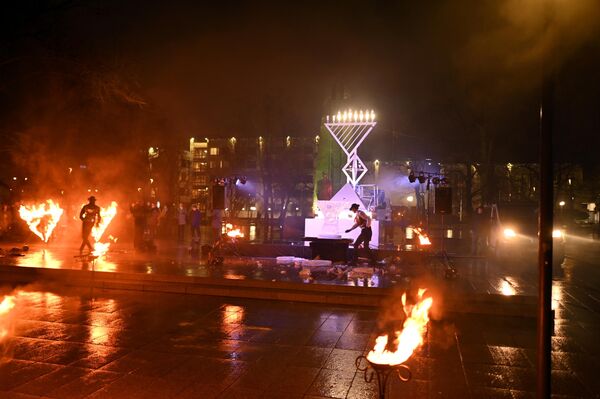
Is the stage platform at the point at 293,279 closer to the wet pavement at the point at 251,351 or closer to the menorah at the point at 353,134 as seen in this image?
the wet pavement at the point at 251,351

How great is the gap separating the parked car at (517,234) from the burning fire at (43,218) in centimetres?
1498

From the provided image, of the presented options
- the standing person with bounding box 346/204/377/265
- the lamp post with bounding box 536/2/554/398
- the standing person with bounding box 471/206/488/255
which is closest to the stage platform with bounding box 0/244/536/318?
the standing person with bounding box 346/204/377/265

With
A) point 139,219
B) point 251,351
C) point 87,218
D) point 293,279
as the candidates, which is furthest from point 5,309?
point 139,219

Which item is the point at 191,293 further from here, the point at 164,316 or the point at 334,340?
the point at 334,340

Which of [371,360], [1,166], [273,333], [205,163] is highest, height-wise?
[205,163]

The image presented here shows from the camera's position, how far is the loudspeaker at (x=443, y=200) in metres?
11.8

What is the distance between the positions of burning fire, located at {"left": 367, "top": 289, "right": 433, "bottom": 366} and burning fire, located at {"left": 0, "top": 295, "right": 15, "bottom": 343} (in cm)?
462

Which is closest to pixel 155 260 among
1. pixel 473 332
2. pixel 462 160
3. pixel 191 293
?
pixel 191 293

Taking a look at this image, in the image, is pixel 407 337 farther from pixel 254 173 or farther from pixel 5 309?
pixel 254 173

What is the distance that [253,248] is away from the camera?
13320 millimetres

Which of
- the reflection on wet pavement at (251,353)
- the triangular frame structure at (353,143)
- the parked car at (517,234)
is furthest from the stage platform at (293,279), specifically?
the triangular frame structure at (353,143)

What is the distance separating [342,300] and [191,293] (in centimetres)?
296

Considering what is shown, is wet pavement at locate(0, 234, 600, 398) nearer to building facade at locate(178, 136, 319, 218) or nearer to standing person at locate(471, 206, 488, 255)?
building facade at locate(178, 136, 319, 218)

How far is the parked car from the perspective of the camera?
14670 mm
